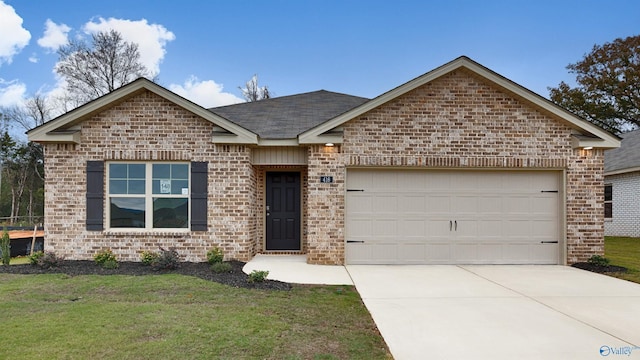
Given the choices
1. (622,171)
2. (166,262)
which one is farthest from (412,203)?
(622,171)

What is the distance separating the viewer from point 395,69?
24938mm

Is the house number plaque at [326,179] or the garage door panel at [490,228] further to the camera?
the garage door panel at [490,228]

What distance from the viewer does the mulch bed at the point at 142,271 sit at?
22.2 ft

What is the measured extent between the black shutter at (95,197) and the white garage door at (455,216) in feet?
17.9

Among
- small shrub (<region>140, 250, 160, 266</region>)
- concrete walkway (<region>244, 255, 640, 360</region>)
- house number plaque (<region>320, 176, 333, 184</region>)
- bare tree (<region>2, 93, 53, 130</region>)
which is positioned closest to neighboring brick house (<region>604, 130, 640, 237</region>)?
concrete walkway (<region>244, 255, 640, 360</region>)

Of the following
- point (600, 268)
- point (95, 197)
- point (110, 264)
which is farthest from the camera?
point (95, 197)

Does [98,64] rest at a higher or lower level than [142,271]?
higher

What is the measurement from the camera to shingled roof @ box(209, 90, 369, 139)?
31.6ft

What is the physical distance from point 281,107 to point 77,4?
600 inches

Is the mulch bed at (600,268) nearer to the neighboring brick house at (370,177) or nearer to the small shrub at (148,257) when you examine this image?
the neighboring brick house at (370,177)

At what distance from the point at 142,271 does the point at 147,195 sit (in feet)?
5.95

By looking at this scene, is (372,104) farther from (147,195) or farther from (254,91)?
(254,91)

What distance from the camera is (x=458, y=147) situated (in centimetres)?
862

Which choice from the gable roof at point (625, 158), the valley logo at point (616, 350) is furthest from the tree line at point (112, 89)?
the valley logo at point (616, 350)
